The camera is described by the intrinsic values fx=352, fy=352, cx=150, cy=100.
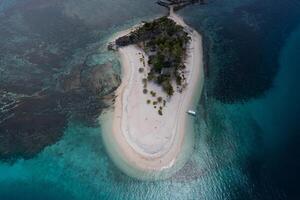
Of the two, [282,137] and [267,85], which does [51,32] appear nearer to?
[267,85]

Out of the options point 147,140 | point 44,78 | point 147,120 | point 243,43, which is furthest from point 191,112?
point 44,78

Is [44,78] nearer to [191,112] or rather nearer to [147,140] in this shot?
[147,140]

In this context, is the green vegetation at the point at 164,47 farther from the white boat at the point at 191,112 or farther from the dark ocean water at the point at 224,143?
the dark ocean water at the point at 224,143

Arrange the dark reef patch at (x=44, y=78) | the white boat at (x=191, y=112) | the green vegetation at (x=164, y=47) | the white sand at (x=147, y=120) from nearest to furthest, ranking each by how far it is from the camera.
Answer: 1. the white sand at (x=147, y=120)
2. the dark reef patch at (x=44, y=78)
3. the white boat at (x=191, y=112)
4. the green vegetation at (x=164, y=47)

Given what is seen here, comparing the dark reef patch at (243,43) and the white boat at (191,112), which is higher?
the dark reef patch at (243,43)

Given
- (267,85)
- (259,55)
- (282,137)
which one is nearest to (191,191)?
(282,137)

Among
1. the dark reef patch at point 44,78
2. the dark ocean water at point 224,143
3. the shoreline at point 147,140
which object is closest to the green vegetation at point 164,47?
the shoreline at point 147,140

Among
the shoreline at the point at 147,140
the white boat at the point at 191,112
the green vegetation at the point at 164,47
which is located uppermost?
the green vegetation at the point at 164,47
